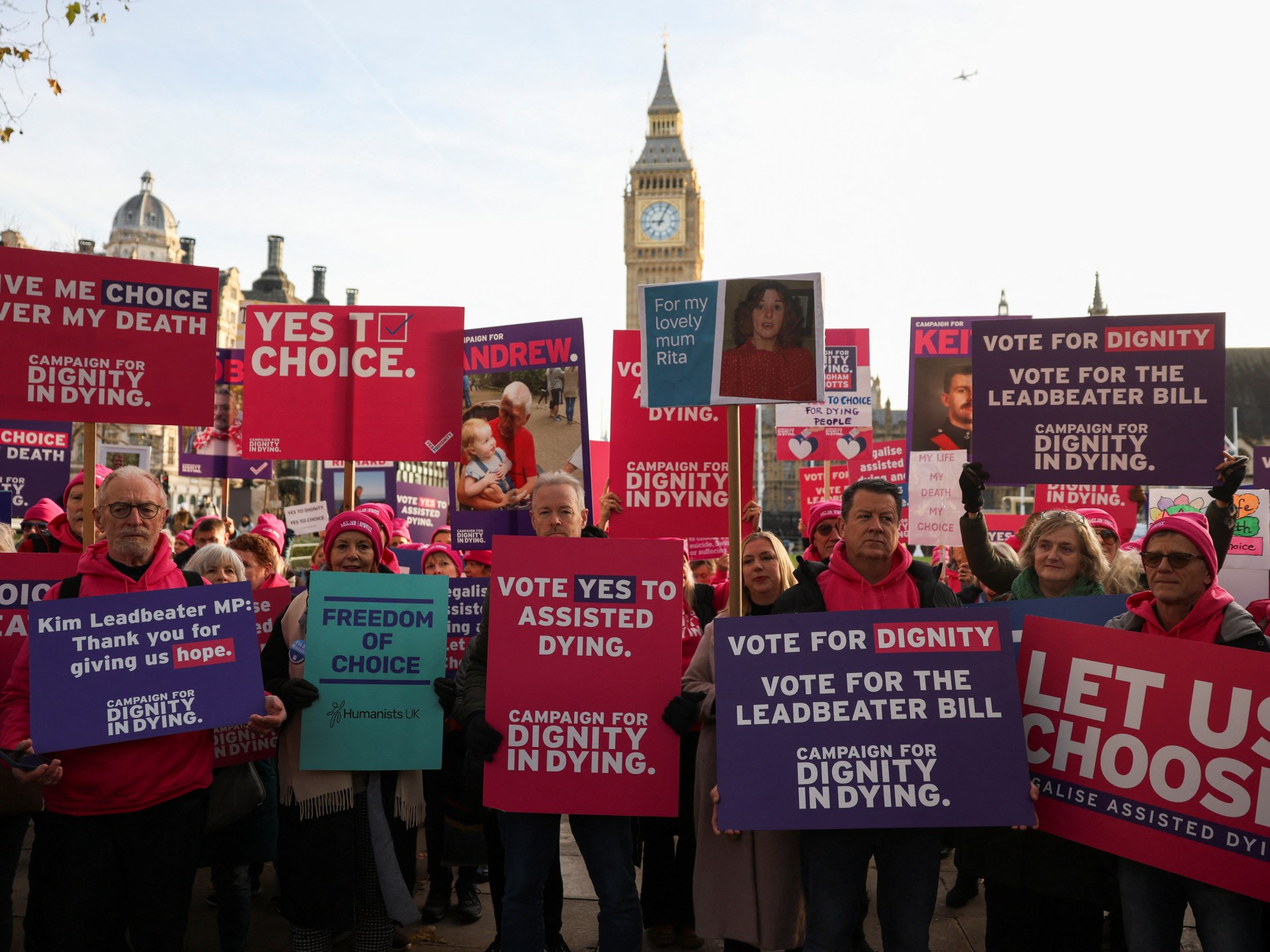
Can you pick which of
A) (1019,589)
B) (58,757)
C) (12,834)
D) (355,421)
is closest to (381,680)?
(58,757)

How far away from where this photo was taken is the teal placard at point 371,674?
12.3 feet

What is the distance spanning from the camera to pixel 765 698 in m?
3.28

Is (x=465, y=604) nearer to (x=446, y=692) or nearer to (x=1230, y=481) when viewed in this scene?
(x=446, y=692)

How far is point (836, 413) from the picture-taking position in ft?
34.0

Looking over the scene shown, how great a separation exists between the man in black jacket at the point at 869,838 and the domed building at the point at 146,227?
245 ft

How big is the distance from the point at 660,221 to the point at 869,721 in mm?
94297

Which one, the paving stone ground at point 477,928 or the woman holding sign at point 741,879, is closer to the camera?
the woman holding sign at point 741,879

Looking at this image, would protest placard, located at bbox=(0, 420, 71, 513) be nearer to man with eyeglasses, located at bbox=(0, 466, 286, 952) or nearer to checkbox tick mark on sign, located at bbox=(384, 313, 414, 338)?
checkbox tick mark on sign, located at bbox=(384, 313, 414, 338)

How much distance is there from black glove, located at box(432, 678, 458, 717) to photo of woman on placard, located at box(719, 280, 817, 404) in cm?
165

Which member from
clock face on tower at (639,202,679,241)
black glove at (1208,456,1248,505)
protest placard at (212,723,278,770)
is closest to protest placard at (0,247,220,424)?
protest placard at (212,723,278,770)

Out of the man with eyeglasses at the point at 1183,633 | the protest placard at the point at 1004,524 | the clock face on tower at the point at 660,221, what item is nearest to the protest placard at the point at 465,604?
the man with eyeglasses at the point at 1183,633

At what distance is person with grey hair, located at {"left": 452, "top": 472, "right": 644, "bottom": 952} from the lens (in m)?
3.31

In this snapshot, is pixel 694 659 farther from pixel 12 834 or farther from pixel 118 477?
pixel 12 834

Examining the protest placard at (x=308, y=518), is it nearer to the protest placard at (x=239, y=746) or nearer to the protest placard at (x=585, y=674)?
the protest placard at (x=239, y=746)
